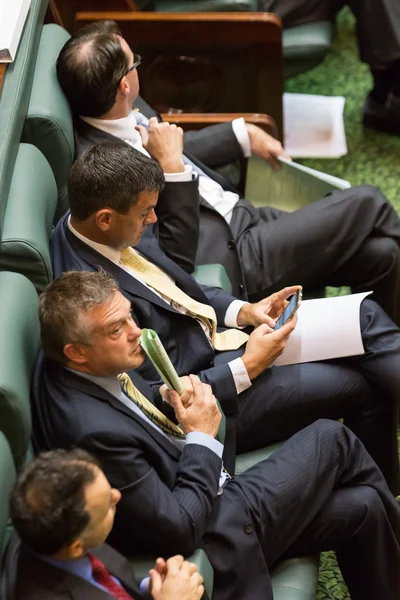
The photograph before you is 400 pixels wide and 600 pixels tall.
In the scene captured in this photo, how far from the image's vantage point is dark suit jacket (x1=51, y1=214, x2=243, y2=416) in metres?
1.86

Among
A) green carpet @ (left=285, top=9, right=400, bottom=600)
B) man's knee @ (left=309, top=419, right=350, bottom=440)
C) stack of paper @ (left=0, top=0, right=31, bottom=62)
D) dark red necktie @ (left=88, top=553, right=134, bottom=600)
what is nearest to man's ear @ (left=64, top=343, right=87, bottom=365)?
dark red necktie @ (left=88, top=553, right=134, bottom=600)

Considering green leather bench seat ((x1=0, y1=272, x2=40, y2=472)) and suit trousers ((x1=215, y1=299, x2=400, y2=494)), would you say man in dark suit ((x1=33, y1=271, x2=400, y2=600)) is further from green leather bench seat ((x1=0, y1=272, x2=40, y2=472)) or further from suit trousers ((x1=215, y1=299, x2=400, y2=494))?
suit trousers ((x1=215, y1=299, x2=400, y2=494))

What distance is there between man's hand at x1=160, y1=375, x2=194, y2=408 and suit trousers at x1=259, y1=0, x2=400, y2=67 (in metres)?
1.91

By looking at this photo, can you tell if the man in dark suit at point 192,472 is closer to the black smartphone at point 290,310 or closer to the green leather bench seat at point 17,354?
the green leather bench seat at point 17,354

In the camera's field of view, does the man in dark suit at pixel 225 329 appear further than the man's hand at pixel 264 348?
No

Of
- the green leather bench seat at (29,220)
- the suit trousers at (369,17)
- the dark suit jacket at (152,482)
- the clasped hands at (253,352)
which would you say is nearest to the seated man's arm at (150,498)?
the dark suit jacket at (152,482)

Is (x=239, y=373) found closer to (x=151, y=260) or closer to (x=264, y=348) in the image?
(x=264, y=348)

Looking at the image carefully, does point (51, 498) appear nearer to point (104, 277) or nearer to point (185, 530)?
point (185, 530)

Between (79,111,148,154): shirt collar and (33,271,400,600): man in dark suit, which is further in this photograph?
(79,111,148,154): shirt collar

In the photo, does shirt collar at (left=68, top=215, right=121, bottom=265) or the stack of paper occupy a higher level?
the stack of paper

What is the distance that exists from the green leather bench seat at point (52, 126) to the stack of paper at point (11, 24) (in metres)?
0.09

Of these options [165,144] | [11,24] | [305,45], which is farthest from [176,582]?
[305,45]

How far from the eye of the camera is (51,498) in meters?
1.25

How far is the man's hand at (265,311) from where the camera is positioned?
210 centimetres
